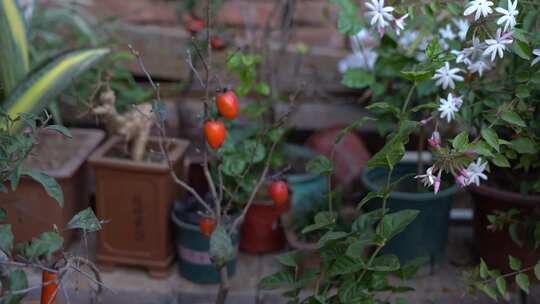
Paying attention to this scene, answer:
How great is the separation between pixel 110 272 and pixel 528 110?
1.47 meters

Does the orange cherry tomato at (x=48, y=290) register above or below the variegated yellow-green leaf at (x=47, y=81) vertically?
below

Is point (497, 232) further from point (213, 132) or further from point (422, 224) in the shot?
point (213, 132)

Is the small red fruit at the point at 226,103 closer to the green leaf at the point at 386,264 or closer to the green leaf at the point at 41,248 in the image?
the green leaf at the point at 386,264

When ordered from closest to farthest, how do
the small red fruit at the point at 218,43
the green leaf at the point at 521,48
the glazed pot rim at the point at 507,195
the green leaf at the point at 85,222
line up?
the green leaf at the point at 85,222, the green leaf at the point at 521,48, the glazed pot rim at the point at 507,195, the small red fruit at the point at 218,43

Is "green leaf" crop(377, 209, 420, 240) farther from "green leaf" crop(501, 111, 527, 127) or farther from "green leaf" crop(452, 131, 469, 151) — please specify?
"green leaf" crop(501, 111, 527, 127)

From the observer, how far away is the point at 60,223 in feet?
8.93

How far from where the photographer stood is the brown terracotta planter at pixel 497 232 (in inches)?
100

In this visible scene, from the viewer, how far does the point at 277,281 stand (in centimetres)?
219

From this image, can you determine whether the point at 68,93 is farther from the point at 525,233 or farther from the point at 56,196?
the point at 525,233

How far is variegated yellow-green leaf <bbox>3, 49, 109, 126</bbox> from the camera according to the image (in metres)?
2.60

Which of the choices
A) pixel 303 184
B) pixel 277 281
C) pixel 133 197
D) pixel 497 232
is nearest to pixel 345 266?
pixel 277 281

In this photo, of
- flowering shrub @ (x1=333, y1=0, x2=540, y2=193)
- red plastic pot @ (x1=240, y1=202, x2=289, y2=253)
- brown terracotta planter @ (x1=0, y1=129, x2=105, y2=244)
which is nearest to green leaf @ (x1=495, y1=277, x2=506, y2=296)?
flowering shrub @ (x1=333, y1=0, x2=540, y2=193)

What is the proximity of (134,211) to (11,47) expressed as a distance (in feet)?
2.22

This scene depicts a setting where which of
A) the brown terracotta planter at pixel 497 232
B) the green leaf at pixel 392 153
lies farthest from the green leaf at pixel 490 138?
the brown terracotta planter at pixel 497 232
